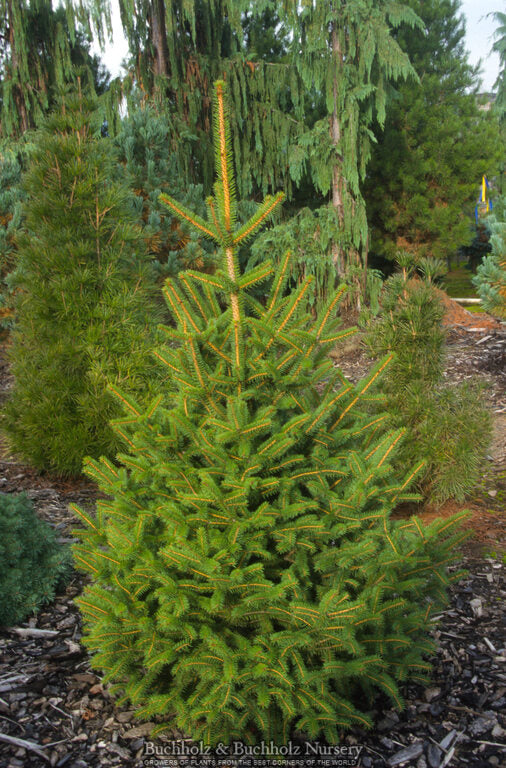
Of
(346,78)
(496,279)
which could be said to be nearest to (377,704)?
(496,279)

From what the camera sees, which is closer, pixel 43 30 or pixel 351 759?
pixel 351 759

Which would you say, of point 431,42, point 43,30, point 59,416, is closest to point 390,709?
point 59,416

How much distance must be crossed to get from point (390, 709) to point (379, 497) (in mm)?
942

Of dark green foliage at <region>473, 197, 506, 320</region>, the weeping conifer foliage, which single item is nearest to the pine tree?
the weeping conifer foliage

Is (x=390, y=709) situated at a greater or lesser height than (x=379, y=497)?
lesser

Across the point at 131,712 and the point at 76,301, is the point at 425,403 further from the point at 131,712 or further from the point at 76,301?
the point at 131,712

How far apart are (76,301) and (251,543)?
3.19m

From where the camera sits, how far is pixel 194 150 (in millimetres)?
11555

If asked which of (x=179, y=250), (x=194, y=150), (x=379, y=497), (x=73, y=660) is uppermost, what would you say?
(x=194, y=150)

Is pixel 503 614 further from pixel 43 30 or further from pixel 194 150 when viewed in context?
pixel 43 30

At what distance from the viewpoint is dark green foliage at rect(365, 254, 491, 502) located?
16.4ft

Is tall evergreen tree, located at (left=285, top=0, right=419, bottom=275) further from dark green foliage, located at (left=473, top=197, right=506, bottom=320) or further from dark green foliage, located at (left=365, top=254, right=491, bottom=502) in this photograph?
dark green foliage, located at (left=365, top=254, right=491, bottom=502)

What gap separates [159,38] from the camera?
10930 millimetres

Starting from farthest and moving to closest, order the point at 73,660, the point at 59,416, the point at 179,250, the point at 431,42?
the point at 431,42 < the point at 179,250 < the point at 59,416 < the point at 73,660
